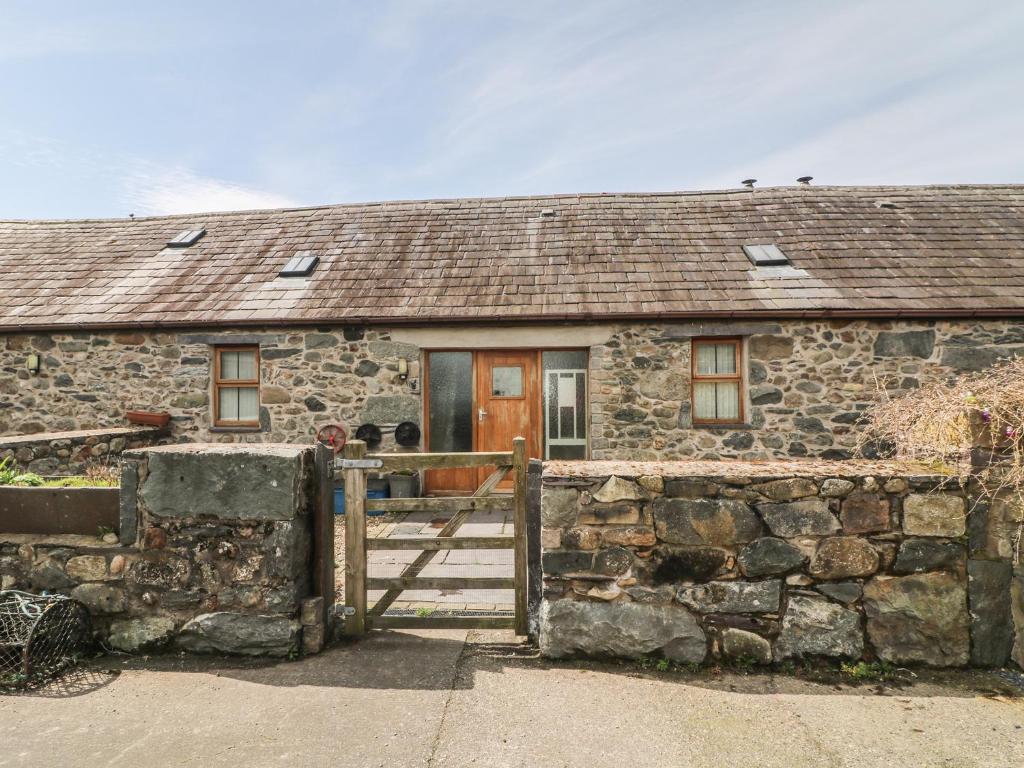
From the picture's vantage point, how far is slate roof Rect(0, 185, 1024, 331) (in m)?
8.23

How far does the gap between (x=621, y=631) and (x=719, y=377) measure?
5478mm

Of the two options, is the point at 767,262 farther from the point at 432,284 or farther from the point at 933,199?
the point at 432,284

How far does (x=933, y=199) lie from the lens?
10.8m

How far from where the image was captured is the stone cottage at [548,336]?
26.0ft

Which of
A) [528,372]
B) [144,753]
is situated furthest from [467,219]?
[144,753]

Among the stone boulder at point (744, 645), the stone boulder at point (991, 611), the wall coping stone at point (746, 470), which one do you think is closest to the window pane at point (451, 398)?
the wall coping stone at point (746, 470)

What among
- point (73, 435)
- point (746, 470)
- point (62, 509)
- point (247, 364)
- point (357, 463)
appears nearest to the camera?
point (746, 470)

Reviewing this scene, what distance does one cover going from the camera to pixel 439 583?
12.8 feet

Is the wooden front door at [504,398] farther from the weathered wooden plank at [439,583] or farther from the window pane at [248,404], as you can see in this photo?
the weathered wooden plank at [439,583]

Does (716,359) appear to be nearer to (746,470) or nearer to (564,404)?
(564,404)

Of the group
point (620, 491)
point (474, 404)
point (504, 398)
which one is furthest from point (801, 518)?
point (474, 404)

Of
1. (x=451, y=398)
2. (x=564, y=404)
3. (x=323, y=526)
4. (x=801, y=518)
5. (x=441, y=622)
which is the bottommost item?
(x=441, y=622)

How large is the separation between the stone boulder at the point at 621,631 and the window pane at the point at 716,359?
208 inches

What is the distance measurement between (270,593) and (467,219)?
884 cm
